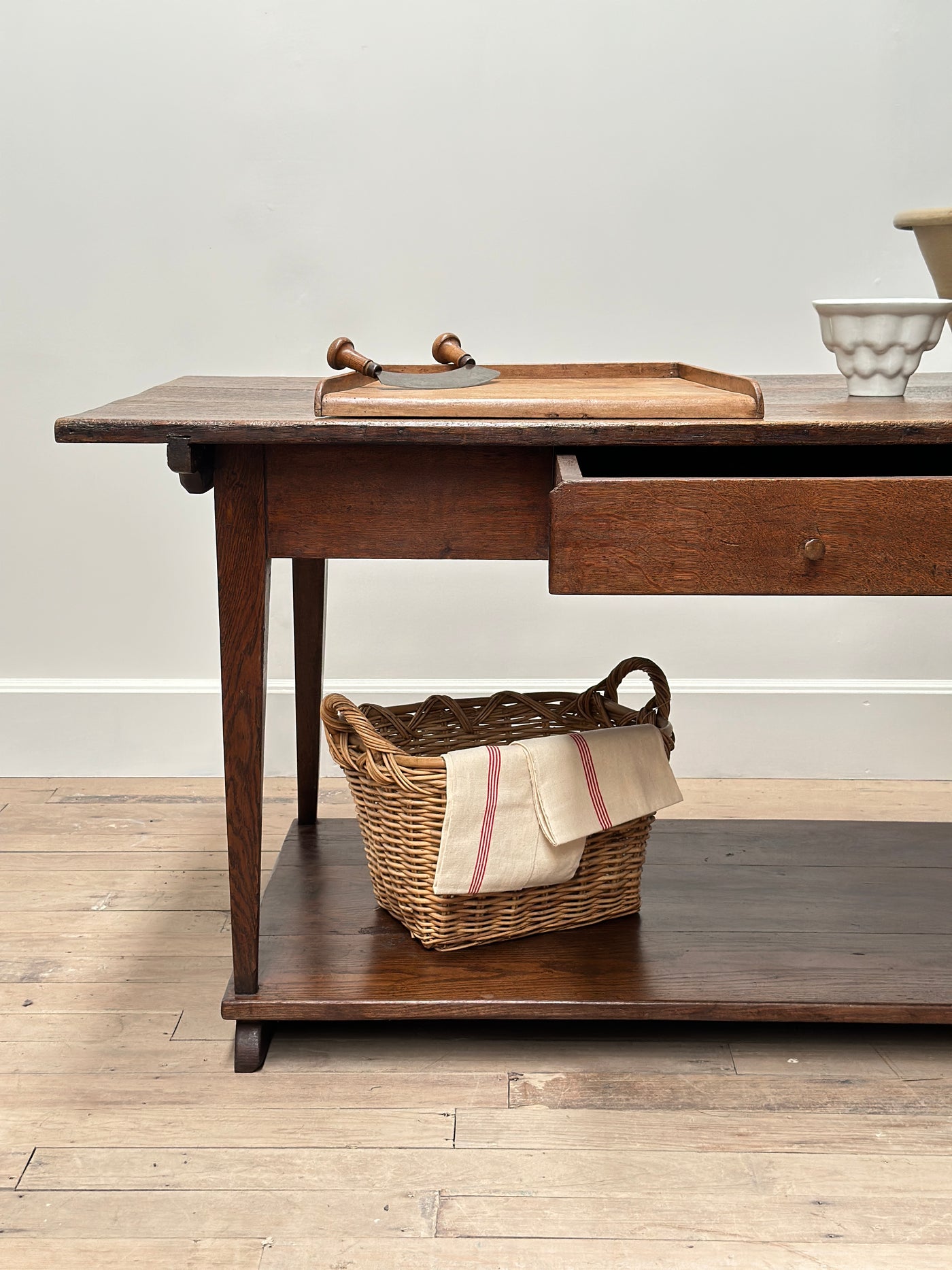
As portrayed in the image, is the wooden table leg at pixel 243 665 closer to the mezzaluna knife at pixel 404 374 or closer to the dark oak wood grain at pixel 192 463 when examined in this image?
the dark oak wood grain at pixel 192 463

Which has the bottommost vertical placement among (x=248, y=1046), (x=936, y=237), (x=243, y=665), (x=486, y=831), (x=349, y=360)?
(x=248, y=1046)

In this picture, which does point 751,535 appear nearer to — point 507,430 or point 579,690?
point 507,430

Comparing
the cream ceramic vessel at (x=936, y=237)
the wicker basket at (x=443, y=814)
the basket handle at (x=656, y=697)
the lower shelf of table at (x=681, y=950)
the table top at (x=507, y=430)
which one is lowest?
the lower shelf of table at (x=681, y=950)

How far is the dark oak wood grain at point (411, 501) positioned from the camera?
116 centimetres

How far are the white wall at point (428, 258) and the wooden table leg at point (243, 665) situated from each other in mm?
900

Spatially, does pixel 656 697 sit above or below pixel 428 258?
below

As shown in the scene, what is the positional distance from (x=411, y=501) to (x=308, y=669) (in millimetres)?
590

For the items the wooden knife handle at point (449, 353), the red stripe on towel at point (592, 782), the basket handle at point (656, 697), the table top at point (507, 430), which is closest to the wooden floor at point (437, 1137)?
the red stripe on towel at point (592, 782)

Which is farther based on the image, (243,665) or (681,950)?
(681,950)

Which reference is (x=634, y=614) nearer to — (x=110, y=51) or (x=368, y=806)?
(x=368, y=806)

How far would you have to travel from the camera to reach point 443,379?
133 cm

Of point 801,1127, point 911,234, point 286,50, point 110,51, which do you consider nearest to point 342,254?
point 286,50

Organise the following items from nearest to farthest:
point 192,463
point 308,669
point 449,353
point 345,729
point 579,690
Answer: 1. point 192,463
2. point 345,729
3. point 449,353
4. point 308,669
5. point 579,690

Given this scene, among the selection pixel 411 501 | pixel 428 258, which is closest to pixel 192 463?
pixel 411 501
